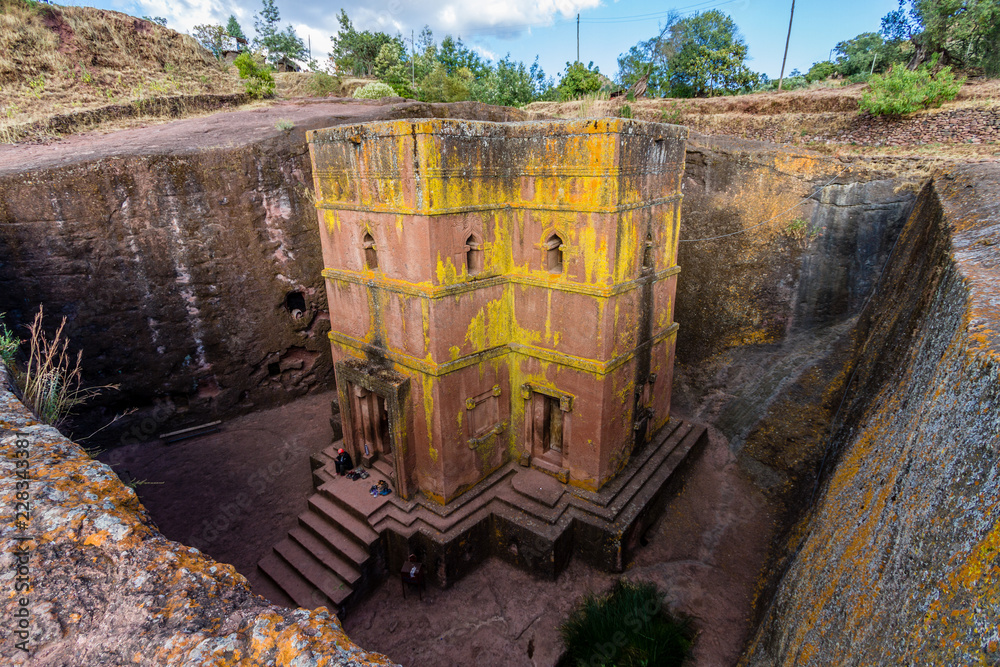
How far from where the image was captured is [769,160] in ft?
Result: 41.6

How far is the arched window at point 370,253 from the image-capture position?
9.07 metres

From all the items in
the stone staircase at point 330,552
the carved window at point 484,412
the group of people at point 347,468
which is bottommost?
the stone staircase at point 330,552

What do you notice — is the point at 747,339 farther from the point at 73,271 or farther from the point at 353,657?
the point at 73,271

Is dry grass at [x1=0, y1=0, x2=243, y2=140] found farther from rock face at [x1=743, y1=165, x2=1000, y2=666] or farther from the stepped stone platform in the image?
rock face at [x1=743, y1=165, x2=1000, y2=666]

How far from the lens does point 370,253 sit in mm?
9242

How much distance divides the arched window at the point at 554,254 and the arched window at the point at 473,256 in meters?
1.23

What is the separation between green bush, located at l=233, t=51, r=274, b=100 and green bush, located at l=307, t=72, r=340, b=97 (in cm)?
271

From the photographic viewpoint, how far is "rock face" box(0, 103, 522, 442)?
11.4 metres

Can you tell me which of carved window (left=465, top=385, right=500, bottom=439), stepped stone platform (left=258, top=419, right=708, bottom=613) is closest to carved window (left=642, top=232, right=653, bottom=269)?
carved window (left=465, top=385, right=500, bottom=439)

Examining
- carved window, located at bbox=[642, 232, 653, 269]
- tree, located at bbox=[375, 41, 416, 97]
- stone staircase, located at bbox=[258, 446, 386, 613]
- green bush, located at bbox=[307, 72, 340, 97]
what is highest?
tree, located at bbox=[375, 41, 416, 97]

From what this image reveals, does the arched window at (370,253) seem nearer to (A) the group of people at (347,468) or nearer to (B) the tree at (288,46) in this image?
(A) the group of people at (347,468)

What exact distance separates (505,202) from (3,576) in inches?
314

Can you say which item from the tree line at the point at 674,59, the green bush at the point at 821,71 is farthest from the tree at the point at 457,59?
the green bush at the point at 821,71

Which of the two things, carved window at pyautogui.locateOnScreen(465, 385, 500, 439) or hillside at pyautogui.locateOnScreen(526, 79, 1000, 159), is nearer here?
carved window at pyautogui.locateOnScreen(465, 385, 500, 439)
